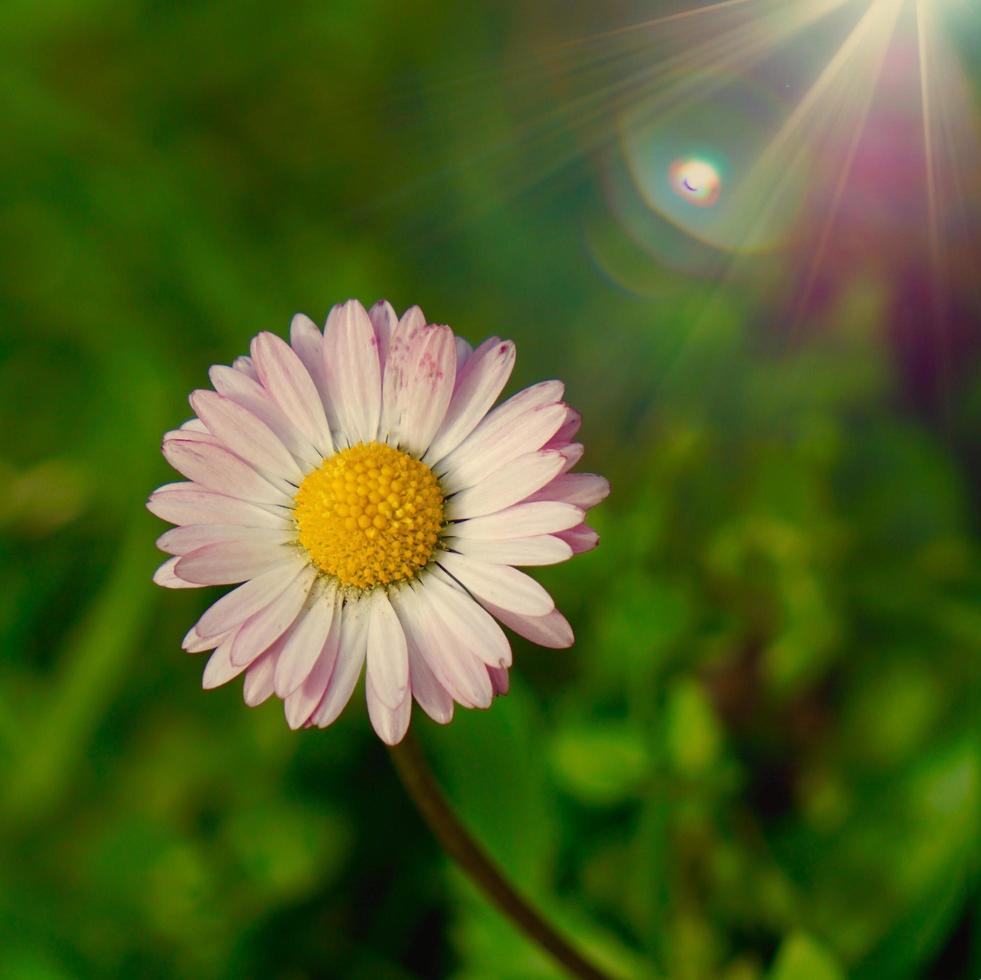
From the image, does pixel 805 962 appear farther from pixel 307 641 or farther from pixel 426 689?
pixel 307 641

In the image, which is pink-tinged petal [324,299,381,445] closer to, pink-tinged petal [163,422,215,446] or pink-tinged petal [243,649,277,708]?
pink-tinged petal [163,422,215,446]

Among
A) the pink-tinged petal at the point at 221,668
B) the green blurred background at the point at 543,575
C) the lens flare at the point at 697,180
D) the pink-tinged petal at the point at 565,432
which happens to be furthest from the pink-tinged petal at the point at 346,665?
the lens flare at the point at 697,180

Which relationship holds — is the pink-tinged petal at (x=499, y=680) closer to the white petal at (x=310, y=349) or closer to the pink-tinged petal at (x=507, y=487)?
the pink-tinged petal at (x=507, y=487)

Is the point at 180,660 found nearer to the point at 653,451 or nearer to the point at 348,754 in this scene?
the point at 348,754

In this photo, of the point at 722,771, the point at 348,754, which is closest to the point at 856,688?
the point at 722,771

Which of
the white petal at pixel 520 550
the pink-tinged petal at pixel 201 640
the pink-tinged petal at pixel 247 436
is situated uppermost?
the pink-tinged petal at pixel 247 436

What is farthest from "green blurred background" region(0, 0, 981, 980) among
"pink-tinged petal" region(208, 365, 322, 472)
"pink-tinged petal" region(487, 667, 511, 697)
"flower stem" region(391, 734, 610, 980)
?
"pink-tinged petal" region(208, 365, 322, 472)
